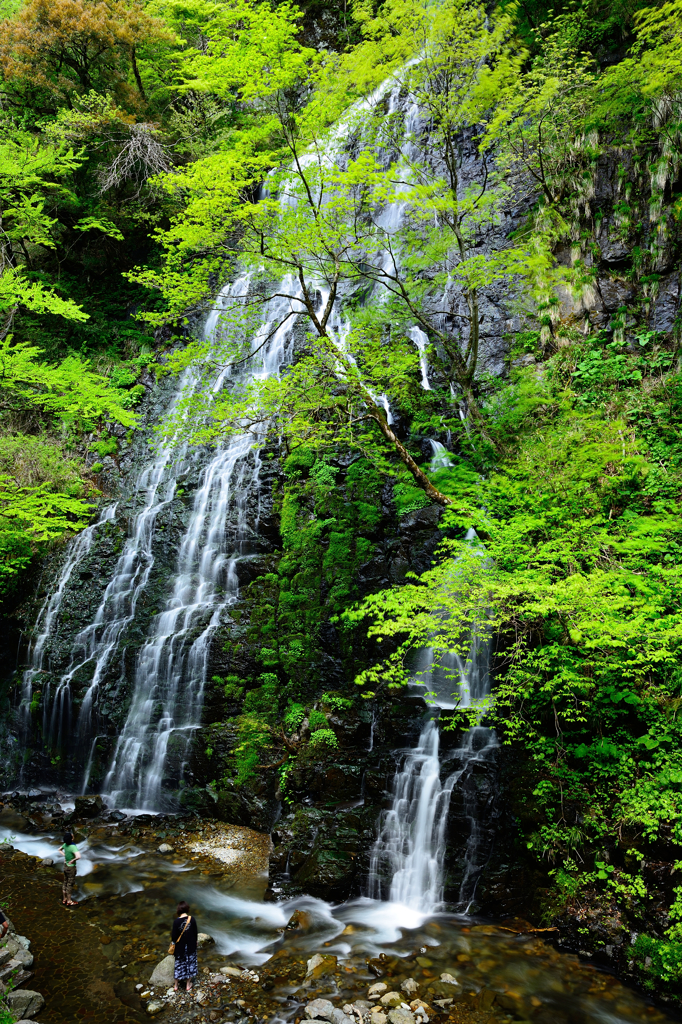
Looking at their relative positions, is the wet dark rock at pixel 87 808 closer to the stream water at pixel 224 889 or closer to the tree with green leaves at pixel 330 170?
the stream water at pixel 224 889

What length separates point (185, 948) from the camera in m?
5.93

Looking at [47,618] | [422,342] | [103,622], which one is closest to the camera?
[103,622]

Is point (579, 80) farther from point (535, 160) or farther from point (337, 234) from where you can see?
point (337, 234)

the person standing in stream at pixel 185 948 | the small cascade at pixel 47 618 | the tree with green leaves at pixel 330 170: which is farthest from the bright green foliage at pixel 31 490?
the person standing in stream at pixel 185 948

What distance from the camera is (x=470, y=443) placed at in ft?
33.9

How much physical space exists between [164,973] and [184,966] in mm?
335

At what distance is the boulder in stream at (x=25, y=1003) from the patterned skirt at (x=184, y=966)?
1.39m

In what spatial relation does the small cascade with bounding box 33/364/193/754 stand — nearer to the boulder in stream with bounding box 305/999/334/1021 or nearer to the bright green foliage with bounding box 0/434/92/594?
the bright green foliage with bounding box 0/434/92/594

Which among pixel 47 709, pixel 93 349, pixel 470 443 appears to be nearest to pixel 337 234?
pixel 470 443

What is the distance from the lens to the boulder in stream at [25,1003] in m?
5.50

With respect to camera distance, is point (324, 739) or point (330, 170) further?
point (324, 739)

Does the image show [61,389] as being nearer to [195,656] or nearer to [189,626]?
[189,626]

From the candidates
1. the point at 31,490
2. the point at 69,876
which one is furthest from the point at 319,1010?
the point at 31,490

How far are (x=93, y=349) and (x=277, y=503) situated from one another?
1085 centimetres
